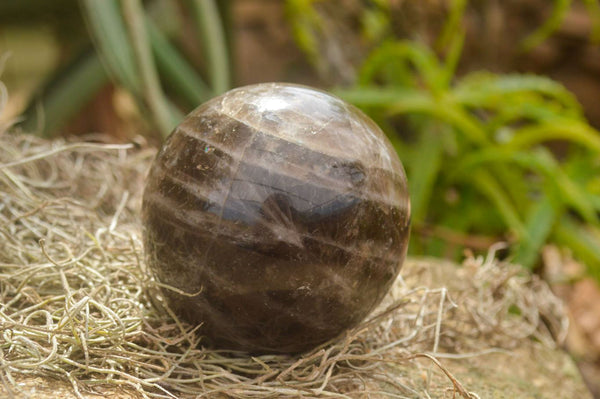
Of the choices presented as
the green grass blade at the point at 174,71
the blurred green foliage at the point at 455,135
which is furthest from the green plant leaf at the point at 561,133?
the green grass blade at the point at 174,71

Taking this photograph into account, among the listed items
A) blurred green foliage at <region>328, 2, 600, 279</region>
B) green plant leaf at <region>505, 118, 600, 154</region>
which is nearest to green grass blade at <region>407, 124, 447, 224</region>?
blurred green foliage at <region>328, 2, 600, 279</region>

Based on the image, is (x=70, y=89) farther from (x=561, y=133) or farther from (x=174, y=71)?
(x=561, y=133)

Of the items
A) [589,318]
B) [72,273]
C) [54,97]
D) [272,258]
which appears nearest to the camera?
[272,258]

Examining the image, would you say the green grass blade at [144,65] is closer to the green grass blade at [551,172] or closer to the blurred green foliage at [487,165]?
the blurred green foliage at [487,165]

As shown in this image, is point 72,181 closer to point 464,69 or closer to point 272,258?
point 272,258

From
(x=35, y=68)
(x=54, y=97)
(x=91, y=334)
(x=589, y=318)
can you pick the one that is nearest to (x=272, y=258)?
(x=91, y=334)

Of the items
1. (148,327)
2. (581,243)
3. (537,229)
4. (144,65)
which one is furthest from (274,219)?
(581,243)

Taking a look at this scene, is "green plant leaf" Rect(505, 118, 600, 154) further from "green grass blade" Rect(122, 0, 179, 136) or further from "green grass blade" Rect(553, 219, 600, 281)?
"green grass blade" Rect(122, 0, 179, 136)
